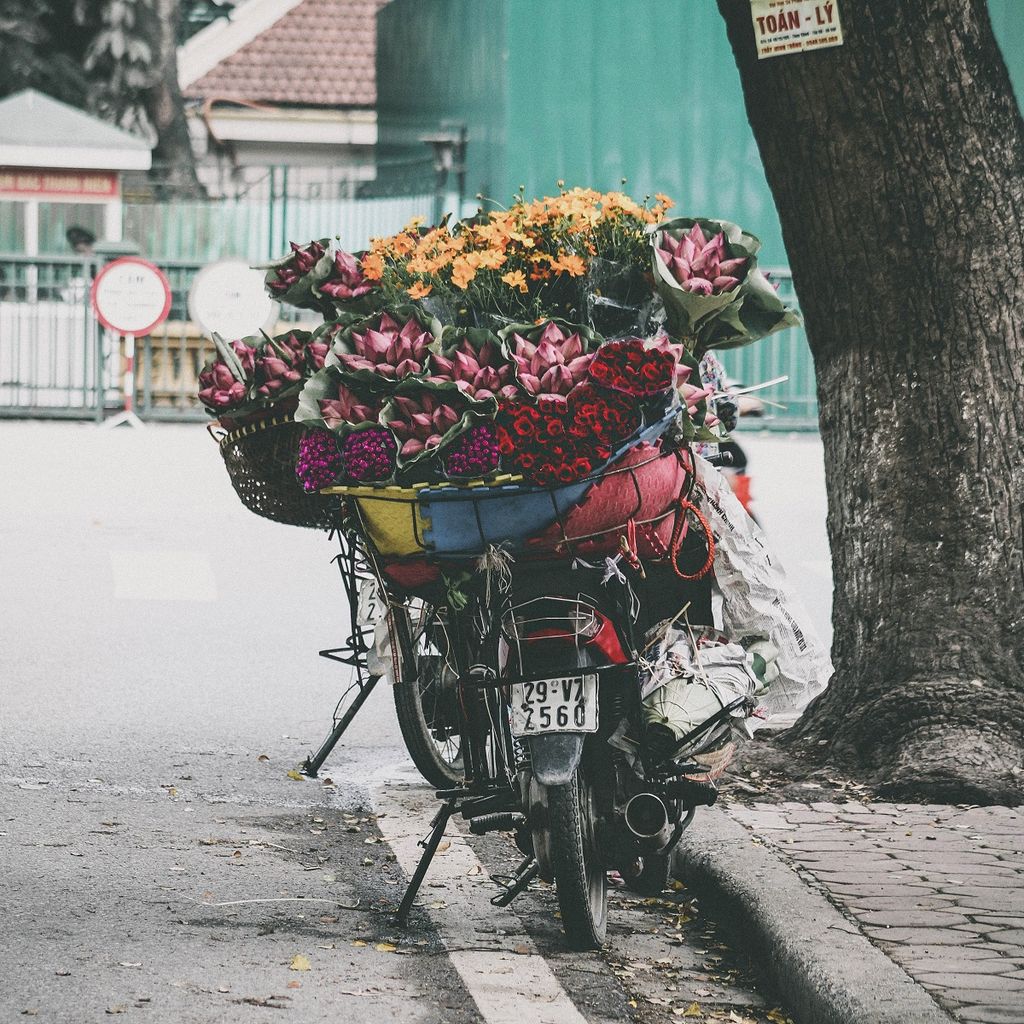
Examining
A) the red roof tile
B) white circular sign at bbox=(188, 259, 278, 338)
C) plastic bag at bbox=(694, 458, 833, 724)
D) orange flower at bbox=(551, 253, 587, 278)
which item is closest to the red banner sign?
white circular sign at bbox=(188, 259, 278, 338)

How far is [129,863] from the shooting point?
529 centimetres

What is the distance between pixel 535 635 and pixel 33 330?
16789mm

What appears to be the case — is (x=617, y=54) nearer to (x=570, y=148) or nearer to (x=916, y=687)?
(x=570, y=148)

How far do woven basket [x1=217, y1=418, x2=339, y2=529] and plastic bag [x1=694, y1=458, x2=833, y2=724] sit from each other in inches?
44.8

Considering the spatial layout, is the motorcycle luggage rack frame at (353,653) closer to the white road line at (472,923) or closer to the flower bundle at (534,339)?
the white road line at (472,923)

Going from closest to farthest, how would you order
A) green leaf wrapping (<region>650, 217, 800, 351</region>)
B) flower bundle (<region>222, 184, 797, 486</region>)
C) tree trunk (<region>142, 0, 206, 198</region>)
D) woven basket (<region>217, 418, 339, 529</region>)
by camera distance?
flower bundle (<region>222, 184, 797, 486</region>), green leaf wrapping (<region>650, 217, 800, 351</region>), woven basket (<region>217, 418, 339, 529</region>), tree trunk (<region>142, 0, 206, 198</region>)

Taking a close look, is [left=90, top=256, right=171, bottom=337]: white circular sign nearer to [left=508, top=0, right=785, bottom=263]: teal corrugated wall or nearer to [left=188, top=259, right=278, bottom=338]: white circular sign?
[left=188, top=259, right=278, bottom=338]: white circular sign

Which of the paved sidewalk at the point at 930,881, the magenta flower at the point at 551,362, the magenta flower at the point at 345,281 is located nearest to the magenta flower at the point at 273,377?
the magenta flower at the point at 345,281

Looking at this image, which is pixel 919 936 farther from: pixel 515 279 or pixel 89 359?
pixel 89 359

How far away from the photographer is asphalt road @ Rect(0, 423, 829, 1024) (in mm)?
4230

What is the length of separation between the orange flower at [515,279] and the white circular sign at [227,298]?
1452cm

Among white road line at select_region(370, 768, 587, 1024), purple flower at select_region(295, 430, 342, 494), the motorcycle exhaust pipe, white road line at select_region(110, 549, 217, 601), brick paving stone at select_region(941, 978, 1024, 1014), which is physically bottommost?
white road line at select_region(370, 768, 587, 1024)

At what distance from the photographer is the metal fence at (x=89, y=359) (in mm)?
19953

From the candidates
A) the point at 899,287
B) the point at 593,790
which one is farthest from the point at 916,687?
the point at 593,790
